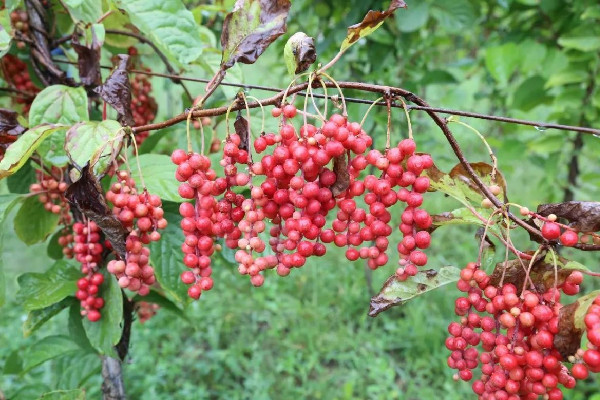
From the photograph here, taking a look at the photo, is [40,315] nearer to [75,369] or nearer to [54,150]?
[75,369]

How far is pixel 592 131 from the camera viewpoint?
2.15 feet

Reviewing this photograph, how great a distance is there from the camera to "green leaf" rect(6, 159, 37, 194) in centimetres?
126

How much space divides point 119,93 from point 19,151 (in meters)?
0.17

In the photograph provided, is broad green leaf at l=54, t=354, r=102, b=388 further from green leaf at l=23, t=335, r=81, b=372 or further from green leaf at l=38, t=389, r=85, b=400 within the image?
green leaf at l=38, t=389, r=85, b=400

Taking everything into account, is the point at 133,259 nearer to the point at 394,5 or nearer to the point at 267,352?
the point at 394,5

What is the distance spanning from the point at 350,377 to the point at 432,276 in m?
1.72

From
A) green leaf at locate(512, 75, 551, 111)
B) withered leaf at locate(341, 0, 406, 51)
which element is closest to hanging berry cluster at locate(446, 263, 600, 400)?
withered leaf at locate(341, 0, 406, 51)

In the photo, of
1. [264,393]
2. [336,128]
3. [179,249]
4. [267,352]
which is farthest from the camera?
[267,352]

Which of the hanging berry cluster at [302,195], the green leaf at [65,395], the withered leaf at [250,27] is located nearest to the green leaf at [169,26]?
the withered leaf at [250,27]

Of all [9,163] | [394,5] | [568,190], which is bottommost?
[568,190]

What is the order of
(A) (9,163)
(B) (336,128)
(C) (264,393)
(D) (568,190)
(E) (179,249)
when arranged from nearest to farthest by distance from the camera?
(B) (336,128) < (A) (9,163) < (E) (179,249) < (C) (264,393) < (D) (568,190)

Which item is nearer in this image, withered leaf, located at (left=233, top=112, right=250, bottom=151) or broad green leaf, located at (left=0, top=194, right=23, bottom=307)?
withered leaf, located at (left=233, top=112, right=250, bottom=151)

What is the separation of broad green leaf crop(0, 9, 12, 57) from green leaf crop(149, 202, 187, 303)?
410 mm

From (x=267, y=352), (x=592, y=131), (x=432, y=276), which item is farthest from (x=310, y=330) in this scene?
(x=592, y=131)
